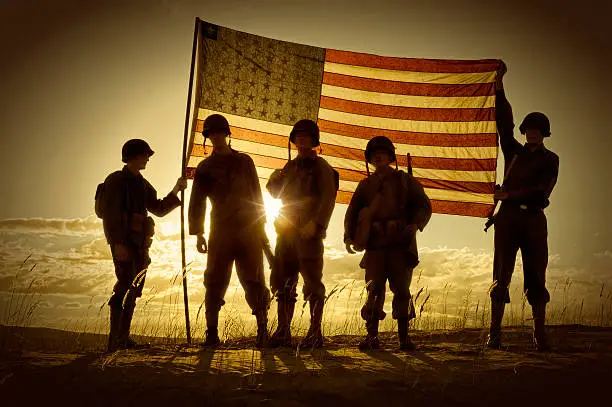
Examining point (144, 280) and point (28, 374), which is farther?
point (144, 280)

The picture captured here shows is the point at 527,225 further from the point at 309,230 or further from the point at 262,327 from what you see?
the point at 262,327

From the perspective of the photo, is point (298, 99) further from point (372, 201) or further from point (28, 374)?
point (28, 374)

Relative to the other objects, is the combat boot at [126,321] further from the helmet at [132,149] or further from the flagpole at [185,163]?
the helmet at [132,149]

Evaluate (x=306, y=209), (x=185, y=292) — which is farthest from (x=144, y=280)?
(x=306, y=209)

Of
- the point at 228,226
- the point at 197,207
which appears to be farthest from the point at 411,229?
the point at 197,207

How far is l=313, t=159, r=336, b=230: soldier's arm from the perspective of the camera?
239 inches

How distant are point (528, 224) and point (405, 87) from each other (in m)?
3.66

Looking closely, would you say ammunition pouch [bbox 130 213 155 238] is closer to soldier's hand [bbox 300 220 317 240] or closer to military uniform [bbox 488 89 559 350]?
soldier's hand [bbox 300 220 317 240]

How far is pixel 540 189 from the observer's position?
5941 millimetres

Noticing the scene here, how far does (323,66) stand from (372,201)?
3484mm

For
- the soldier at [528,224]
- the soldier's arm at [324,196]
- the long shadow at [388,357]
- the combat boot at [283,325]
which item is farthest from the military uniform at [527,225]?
the combat boot at [283,325]

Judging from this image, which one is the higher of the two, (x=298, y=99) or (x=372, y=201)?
(x=298, y=99)

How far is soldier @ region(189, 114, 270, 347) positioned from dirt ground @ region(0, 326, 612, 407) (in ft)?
2.56

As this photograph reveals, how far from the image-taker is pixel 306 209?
20.1 ft
